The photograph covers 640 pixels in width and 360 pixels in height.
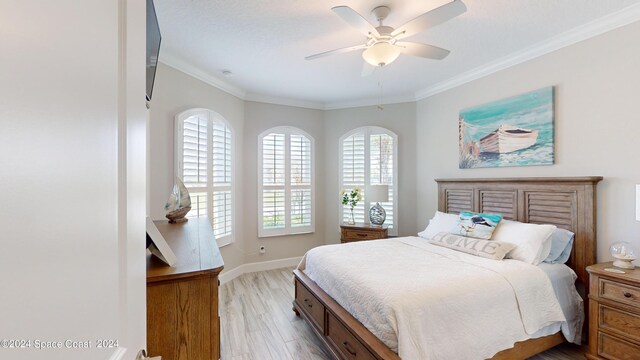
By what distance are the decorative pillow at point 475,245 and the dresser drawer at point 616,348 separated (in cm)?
81

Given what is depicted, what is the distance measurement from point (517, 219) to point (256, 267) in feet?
11.7

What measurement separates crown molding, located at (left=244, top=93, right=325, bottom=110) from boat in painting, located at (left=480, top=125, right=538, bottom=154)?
2640 mm

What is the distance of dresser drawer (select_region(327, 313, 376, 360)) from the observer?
1886 millimetres

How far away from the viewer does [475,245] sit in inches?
107

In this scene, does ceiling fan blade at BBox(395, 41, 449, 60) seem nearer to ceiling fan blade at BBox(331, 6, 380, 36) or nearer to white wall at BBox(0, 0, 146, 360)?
ceiling fan blade at BBox(331, 6, 380, 36)

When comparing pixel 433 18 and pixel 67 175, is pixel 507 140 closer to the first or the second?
pixel 433 18

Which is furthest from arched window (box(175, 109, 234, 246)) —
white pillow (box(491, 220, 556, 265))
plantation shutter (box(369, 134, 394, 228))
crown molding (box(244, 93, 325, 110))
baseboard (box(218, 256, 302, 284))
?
white pillow (box(491, 220, 556, 265))

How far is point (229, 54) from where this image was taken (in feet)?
10.1

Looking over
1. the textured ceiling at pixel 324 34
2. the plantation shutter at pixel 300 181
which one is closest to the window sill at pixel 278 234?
the plantation shutter at pixel 300 181

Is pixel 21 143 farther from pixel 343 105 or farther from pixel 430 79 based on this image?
pixel 343 105

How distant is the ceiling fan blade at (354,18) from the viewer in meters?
1.79

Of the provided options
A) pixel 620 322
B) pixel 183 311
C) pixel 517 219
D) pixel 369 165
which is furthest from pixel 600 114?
pixel 183 311

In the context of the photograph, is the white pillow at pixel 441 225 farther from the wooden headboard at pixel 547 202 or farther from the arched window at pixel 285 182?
the arched window at pixel 285 182

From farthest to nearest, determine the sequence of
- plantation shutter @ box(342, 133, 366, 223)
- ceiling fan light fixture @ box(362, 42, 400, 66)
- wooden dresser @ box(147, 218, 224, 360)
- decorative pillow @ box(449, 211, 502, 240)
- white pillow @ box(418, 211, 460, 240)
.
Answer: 1. plantation shutter @ box(342, 133, 366, 223)
2. white pillow @ box(418, 211, 460, 240)
3. decorative pillow @ box(449, 211, 502, 240)
4. ceiling fan light fixture @ box(362, 42, 400, 66)
5. wooden dresser @ box(147, 218, 224, 360)
